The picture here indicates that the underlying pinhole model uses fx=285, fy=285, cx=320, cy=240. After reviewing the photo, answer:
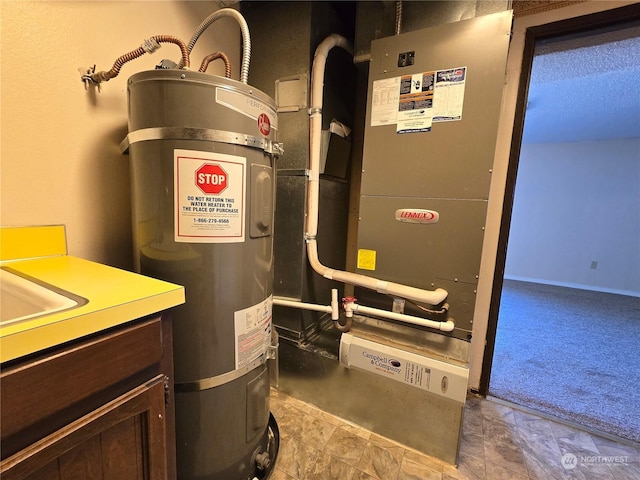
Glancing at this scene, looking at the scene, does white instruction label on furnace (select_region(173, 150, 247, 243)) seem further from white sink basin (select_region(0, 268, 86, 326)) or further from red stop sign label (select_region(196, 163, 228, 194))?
white sink basin (select_region(0, 268, 86, 326))

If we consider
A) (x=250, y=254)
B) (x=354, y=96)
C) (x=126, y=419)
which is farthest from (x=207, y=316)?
(x=354, y=96)

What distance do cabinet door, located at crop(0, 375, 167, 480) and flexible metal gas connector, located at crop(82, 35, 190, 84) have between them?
3.21 feet

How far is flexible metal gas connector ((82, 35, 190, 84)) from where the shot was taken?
3.09 feet

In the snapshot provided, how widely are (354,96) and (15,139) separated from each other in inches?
66.7

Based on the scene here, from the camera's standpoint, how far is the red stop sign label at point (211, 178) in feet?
2.72

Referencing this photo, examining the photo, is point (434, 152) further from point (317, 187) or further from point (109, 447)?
point (109, 447)

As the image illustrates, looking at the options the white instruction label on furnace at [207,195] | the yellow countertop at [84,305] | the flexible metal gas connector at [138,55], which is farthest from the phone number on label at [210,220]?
the flexible metal gas connector at [138,55]

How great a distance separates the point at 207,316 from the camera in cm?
90

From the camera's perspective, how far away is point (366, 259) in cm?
147

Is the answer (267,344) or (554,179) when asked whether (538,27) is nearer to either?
(267,344)

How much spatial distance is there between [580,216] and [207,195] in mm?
5804

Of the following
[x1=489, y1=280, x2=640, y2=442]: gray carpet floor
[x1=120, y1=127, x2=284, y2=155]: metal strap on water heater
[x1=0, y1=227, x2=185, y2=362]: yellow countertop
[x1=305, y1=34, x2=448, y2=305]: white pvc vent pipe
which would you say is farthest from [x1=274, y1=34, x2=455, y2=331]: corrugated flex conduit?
[x1=489, y1=280, x2=640, y2=442]: gray carpet floor

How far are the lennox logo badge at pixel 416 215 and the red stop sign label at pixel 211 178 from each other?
0.84m

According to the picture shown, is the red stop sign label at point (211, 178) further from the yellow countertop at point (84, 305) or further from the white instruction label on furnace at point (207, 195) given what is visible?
the yellow countertop at point (84, 305)
